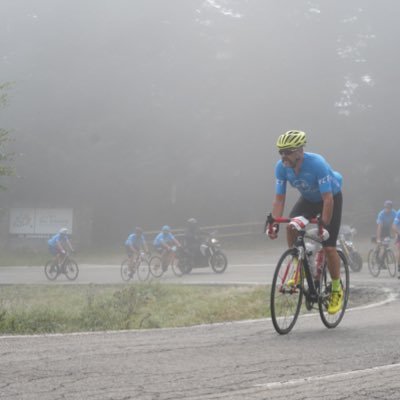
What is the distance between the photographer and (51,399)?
4609mm

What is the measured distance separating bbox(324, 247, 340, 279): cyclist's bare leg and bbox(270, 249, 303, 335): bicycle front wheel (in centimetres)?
51

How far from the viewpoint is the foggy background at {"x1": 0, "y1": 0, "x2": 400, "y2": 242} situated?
42.8 metres

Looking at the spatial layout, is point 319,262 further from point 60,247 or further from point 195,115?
point 195,115

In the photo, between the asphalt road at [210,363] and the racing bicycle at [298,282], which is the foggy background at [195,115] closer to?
the racing bicycle at [298,282]

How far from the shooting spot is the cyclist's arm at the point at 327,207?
745 centimetres

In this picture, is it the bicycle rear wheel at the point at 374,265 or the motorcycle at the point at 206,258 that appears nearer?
the bicycle rear wheel at the point at 374,265

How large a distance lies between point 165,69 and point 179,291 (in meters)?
29.5

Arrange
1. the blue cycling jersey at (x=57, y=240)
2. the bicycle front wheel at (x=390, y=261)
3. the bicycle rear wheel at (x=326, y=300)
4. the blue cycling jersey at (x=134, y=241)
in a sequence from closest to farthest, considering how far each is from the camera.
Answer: the bicycle rear wheel at (x=326, y=300), the bicycle front wheel at (x=390, y=261), the blue cycling jersey at (x=134, y=241), the blue cycling jersey at (x=57, y=240)

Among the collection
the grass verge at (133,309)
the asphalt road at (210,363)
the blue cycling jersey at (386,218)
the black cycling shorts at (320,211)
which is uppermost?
the blue cycling jersey at (386,218)

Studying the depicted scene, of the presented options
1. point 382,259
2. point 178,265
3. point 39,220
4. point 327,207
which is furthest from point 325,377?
point 39,220

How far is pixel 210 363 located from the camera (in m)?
5.82

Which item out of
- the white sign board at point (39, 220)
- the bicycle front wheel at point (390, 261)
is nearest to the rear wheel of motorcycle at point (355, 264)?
the bicycle front wheel at point (390, 261)

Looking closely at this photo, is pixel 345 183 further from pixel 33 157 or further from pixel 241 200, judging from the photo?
pixel 33 157

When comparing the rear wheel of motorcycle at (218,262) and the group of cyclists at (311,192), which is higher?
the group of cyclists at (311,192)
